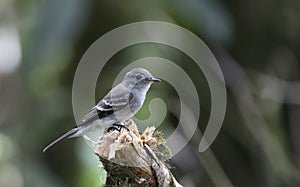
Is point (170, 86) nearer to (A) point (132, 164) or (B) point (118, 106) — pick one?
(B) point (118, 106)

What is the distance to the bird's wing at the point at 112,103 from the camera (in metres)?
3.46

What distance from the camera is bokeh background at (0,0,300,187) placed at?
4020 millimetres

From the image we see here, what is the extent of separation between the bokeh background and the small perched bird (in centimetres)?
46

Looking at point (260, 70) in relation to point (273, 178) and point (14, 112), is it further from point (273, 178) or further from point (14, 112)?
point (14, 112)

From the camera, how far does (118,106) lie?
3559 millimetres

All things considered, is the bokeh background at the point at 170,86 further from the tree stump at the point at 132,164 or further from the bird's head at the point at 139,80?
the tree stump at the point at 132,164

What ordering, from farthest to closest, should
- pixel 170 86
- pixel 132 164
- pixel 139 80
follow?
pixel 170 86
pixel 139 80
pixel 132 164

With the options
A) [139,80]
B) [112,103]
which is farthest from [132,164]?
[139,80]

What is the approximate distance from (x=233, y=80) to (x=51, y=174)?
173 centimetres

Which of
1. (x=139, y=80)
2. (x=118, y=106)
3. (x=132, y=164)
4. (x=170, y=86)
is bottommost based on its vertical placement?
(x=132, y=164)

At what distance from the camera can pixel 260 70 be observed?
550 cm

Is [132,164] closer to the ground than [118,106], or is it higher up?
closer to the ground

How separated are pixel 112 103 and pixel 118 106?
0.14ft

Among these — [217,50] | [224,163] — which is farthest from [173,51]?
[224,163]
